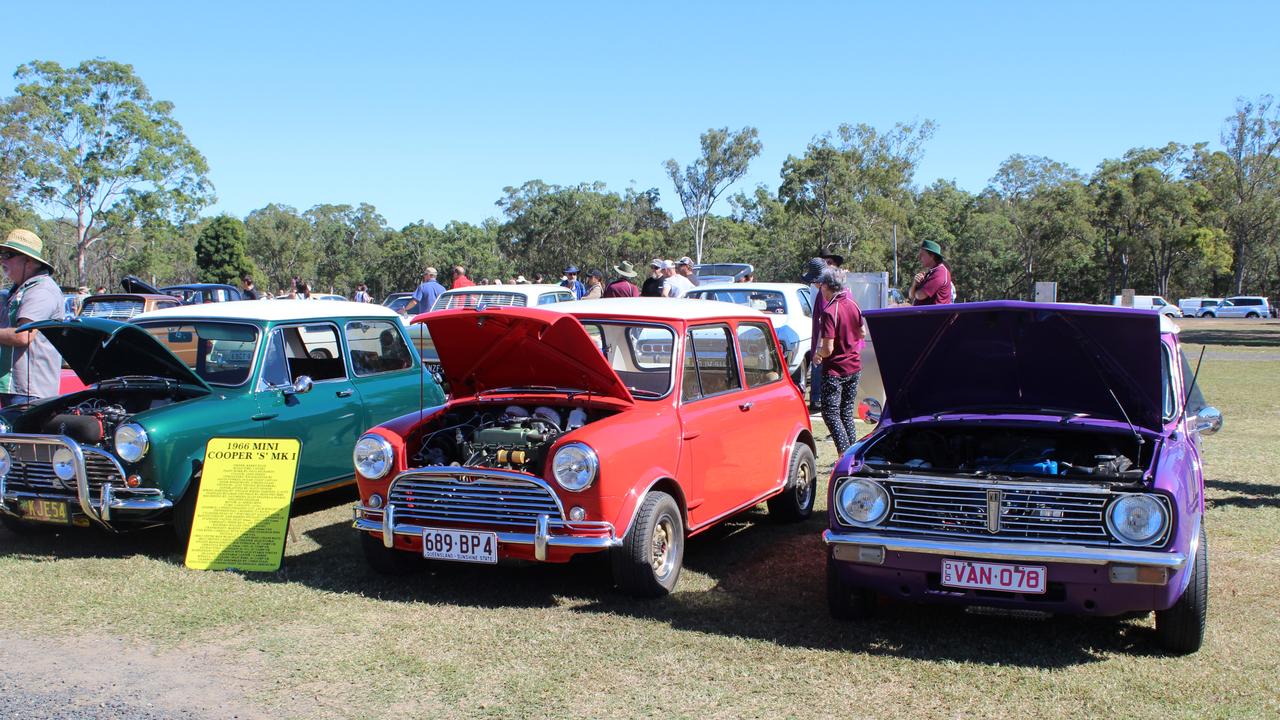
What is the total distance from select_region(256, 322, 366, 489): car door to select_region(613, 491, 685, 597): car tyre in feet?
10.2

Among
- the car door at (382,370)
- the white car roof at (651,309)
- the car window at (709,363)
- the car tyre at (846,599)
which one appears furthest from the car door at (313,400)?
the car tyre at (846,599)

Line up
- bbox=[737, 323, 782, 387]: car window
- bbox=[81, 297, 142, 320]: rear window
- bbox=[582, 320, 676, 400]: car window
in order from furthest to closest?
bbox=[81, 297, 142, 320]: rear window, bbox=[737, 323, 782, 387]: car window, bbox=[582, 320, 676, 400]: car window

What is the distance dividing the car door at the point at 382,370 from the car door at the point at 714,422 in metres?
2.70

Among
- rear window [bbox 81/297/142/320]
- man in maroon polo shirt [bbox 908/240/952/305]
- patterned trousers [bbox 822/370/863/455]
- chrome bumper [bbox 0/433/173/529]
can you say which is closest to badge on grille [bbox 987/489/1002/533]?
patterned trousers [bbox 822/370/863/455]

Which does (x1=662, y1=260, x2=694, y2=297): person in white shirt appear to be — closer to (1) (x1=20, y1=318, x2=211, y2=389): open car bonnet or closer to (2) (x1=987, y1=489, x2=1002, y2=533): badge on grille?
(1) (x1=20, y1=318, x2=211, y2=389): open car bonnet

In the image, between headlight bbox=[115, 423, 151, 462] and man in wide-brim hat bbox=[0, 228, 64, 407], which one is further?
man in wide-brim hat bbox=[0, 228, 64, 407]

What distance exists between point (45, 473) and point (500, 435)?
3278mm

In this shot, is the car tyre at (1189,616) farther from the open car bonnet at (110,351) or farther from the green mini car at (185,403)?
the open car bonnet at (110,351)

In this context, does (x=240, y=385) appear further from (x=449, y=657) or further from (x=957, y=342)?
(x=957, y=342)

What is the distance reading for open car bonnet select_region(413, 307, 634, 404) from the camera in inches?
233

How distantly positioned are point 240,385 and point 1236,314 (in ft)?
226

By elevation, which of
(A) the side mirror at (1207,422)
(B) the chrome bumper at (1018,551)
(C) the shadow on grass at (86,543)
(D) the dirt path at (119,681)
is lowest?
(C) the shadow on grass at (86,543)

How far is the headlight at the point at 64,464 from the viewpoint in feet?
21.7

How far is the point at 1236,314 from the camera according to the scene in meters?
63.2
